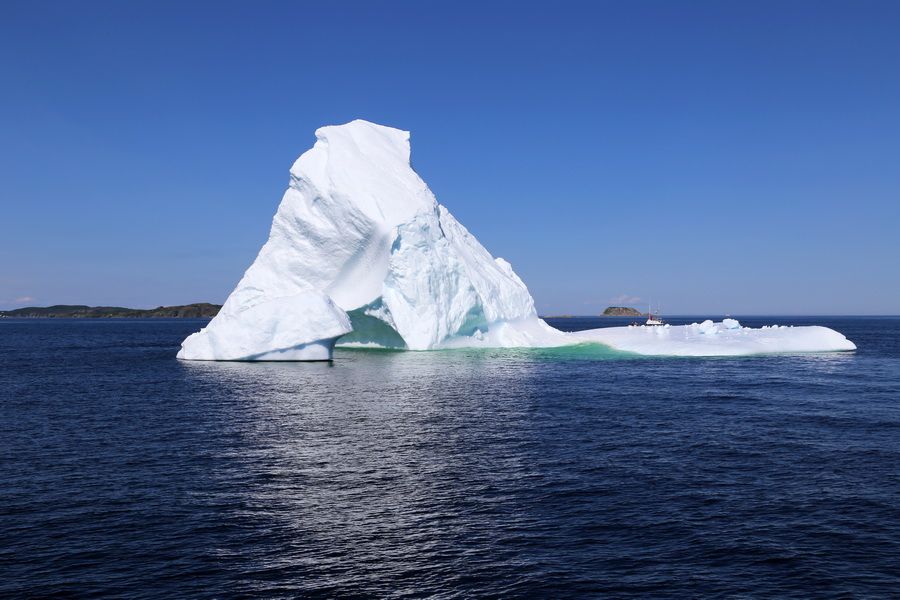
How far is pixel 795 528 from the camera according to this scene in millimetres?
12867

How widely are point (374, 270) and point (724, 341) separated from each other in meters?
31.6

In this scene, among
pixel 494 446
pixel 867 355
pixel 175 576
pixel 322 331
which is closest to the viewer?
pixel 175 576

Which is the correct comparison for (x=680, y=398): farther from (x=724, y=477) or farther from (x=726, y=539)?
(x=726, y=539)

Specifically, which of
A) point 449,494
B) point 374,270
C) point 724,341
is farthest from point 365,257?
point 449,494

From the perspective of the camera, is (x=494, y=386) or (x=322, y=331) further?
(x=322, y=331)

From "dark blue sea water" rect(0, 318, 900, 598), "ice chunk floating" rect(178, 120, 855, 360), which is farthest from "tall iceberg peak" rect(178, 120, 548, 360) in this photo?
"dark blue sea water" rect(0, 318, 900, 598)

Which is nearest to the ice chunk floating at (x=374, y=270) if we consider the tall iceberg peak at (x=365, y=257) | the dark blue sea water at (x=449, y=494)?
the tall iceberg peak at (x=365, y=257)

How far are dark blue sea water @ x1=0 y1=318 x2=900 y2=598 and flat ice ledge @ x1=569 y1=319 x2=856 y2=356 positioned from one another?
23040mm

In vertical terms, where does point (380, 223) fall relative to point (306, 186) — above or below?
below

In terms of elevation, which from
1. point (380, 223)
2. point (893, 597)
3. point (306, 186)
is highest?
point (306, 186)

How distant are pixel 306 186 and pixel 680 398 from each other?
35031mm

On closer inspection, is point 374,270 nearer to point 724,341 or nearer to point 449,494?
point 724,341

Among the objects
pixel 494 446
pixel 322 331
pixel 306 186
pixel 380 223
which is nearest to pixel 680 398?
pixel 494 446

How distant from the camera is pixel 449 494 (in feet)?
49.4
